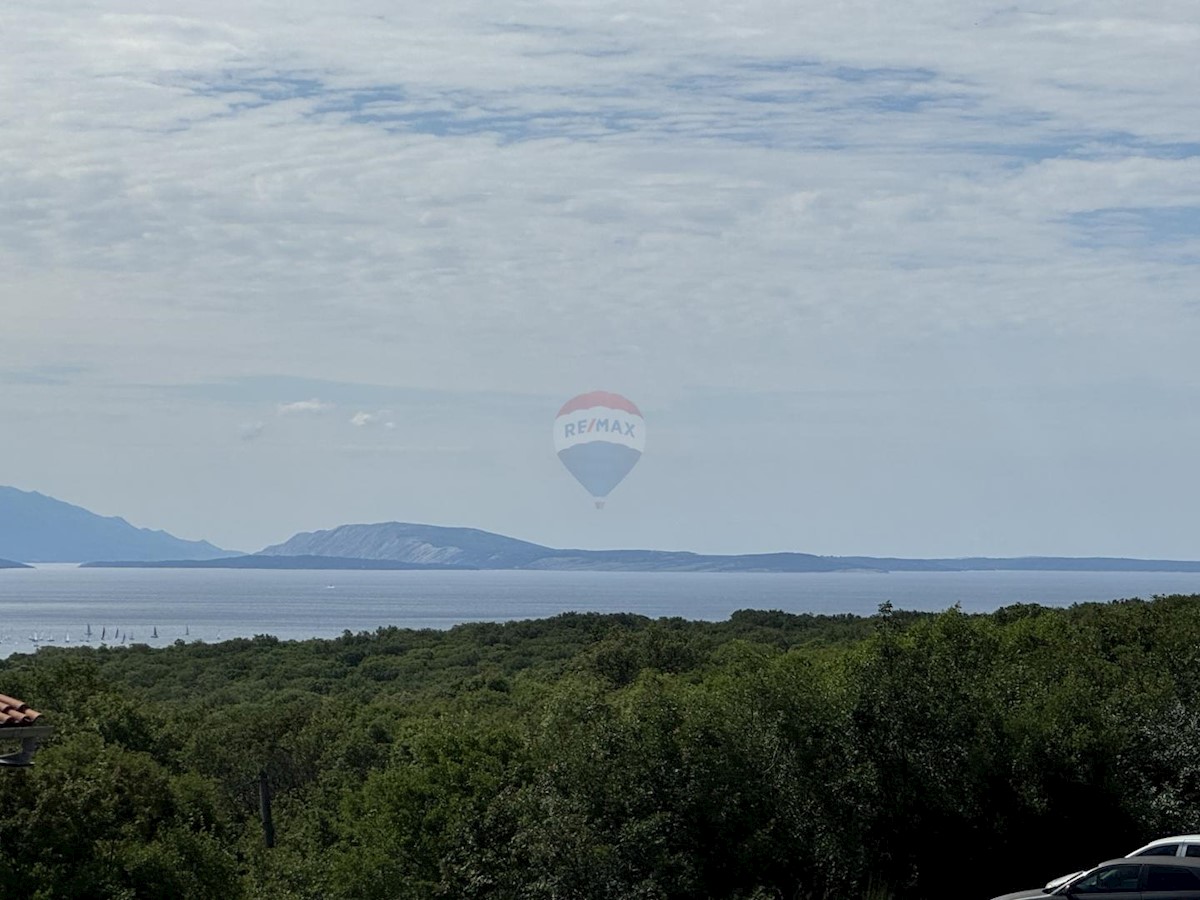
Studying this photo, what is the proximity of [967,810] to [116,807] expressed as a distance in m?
15.3

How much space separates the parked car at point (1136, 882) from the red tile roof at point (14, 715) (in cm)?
1158

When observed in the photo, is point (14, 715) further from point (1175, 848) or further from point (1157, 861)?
point (1175, 848)

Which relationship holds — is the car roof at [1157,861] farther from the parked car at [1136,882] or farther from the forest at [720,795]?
the forest at [720,795]

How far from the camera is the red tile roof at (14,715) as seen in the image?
12.4 m

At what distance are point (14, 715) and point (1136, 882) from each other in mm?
12819

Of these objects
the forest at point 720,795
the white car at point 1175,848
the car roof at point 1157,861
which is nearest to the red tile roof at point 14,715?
the forest at point 720,795

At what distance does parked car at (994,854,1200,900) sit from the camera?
56.8 ft

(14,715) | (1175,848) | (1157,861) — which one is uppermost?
(14,715)

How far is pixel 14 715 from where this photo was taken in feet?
41.1


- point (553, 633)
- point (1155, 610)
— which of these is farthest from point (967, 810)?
point (553, 633)

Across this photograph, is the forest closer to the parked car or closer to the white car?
the white car

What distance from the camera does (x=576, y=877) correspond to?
21.4 m

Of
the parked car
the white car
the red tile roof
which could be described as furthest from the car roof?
the red tile roof

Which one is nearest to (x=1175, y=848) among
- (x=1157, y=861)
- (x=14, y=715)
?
(x=1157, y=861)
